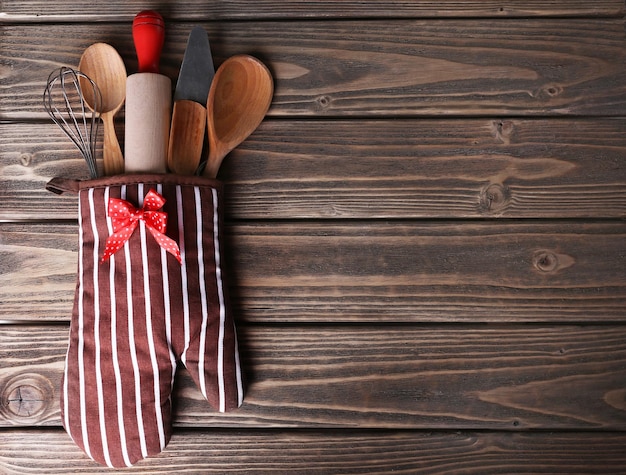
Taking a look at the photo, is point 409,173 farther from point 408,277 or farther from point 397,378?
point 397,378

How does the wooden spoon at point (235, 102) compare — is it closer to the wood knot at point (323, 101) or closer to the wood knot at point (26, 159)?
the wood knot at point (323, 101)

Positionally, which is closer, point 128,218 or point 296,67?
point 128,218

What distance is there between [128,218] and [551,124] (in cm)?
51

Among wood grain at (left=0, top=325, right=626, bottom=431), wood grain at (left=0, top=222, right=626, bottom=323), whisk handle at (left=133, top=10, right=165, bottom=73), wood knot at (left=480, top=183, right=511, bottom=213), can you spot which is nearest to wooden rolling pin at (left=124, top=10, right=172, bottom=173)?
whisk handle at (left=133, top=10, right=165, bottom=73)

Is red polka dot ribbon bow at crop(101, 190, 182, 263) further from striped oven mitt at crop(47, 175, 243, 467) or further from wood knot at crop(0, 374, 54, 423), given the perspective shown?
wood knot at crop(0, 374, 54, 423)

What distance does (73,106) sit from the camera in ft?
2.23

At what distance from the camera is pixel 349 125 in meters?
0.68

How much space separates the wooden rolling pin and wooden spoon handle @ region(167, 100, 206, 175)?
12 millimetres

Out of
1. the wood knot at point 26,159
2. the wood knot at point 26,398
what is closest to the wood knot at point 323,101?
the wood knot at point 26,159

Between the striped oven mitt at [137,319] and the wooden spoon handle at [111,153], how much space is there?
0.04 meters

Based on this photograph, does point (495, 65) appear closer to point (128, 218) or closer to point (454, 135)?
point (454, 135)

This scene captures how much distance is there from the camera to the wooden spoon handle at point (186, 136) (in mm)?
646

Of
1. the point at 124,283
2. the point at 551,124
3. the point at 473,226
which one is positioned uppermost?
the point at 551,124

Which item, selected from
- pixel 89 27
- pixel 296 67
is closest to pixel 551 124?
pixel 296 67
